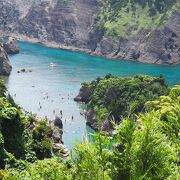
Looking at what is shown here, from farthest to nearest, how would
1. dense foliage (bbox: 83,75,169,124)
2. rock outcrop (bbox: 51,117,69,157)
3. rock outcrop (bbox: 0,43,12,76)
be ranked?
1. rock outcrop (bbox: 0,43,12,76)
2. dense foliage (bbox: 83,75,169,124)
3. rock outcrop (bbox: 51,117,69,157)

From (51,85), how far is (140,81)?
50121mm

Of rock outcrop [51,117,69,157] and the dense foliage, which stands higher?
the dense foliage

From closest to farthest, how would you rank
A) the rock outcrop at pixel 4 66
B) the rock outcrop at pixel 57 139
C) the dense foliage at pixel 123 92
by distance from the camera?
the rock outcrop at pixel 57 139 < the dense foliage at pixel 123 92 < the rock outcrop at pixel 4 66

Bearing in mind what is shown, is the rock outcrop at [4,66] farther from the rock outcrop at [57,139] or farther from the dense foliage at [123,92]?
the rock outcrop at [57,139]

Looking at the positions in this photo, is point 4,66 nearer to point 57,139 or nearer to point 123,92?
point 123,92

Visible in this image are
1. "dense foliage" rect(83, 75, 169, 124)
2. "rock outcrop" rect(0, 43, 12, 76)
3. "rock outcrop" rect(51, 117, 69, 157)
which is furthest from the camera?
"rock outcrop" rect(0, 43, 12, 76)

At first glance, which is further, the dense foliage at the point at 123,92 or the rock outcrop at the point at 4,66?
the rock outcrop at the point at 4,66

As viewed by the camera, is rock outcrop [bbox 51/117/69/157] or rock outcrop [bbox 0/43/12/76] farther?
rock outcrop [bbox 0/43/12/76]

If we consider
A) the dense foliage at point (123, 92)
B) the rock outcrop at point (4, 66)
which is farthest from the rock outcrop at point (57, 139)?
the rock outcrop at point (4, 66)

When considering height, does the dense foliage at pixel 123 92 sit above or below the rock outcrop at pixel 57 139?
above

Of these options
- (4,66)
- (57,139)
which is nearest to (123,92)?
(57,139)

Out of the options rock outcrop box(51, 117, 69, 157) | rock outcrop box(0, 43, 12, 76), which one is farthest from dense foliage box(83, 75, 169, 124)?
rock outcrop box(0, 43, 12, 76)

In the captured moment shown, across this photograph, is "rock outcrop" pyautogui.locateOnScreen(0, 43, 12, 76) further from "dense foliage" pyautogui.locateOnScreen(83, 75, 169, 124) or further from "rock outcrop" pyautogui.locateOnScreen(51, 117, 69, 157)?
"rock outcrop" pyautogui.locateOnScreen(51, 117, 69, 157)

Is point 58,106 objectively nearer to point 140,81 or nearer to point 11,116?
point 140,81
